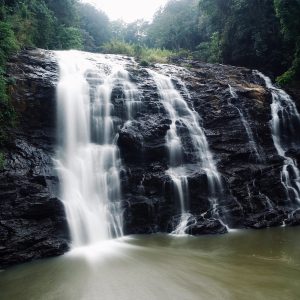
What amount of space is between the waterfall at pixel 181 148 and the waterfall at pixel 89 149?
1611 millimetres

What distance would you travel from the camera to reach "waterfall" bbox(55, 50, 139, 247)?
10.9m

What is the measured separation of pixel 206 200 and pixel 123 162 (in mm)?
3150

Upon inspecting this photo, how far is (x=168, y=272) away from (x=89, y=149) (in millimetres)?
6405

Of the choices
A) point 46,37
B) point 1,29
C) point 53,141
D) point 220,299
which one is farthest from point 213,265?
point 46,37

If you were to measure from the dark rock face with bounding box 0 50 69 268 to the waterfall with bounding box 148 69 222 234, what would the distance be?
3.99m

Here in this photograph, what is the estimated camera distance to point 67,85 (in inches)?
561

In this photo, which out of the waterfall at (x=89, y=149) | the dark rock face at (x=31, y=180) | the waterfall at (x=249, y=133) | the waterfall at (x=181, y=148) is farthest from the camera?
the waterfall at (x=249, y=133)

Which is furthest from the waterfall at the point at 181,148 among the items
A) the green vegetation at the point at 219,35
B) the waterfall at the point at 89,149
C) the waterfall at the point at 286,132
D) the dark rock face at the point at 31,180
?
the green vegetation at the point at 219,35

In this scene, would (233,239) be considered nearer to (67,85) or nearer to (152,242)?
(152,242)

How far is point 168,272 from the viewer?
7.63 metres

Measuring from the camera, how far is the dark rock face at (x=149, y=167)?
9.95 m

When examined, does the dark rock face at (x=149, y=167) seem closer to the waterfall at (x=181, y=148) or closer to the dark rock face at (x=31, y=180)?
the dark rock face at (x=31, y=180)

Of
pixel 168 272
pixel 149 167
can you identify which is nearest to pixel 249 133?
pixel 149 167

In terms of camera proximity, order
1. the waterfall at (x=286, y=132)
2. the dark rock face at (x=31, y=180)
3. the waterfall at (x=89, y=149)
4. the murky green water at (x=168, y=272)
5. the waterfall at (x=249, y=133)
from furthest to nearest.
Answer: the waterfall at (x=249, y=133) < the waterfall at (x=286, y=132) < the waterfall at (x=89, y=149) < the dark rock face at (x=31, y=180) < the murky green water at (x=168, y=272)
